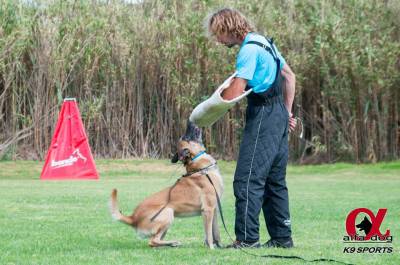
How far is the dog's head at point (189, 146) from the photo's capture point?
7074 millimetres

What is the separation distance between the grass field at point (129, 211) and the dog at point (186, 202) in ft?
0.55

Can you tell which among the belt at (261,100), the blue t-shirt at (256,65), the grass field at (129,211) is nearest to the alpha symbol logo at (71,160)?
the grass field at (129,211)

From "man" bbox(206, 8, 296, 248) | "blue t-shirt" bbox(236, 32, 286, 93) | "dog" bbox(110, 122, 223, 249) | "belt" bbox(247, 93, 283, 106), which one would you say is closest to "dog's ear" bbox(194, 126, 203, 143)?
"dog" bbox(110, 122, 223, 249)

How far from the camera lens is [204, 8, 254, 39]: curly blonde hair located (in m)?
6.39

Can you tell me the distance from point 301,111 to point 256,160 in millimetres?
15908

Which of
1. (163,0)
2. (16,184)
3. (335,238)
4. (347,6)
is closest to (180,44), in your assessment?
(163,0)

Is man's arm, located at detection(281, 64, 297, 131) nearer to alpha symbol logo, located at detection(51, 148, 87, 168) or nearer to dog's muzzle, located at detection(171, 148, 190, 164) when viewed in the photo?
dog's muzzle, located at detection(171, 148, 190, 164)

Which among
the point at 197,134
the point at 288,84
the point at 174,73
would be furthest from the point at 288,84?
the point at 174,73

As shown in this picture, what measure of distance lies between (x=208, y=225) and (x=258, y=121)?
38.7 inches

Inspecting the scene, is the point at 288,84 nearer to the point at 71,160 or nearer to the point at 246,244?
the point at 246,244

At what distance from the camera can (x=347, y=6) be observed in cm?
2139

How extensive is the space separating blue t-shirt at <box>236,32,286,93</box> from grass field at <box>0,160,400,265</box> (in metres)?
1.33

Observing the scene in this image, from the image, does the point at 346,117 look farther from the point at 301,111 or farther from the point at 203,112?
the point at 203,112

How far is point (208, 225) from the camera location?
6848 millimetres
